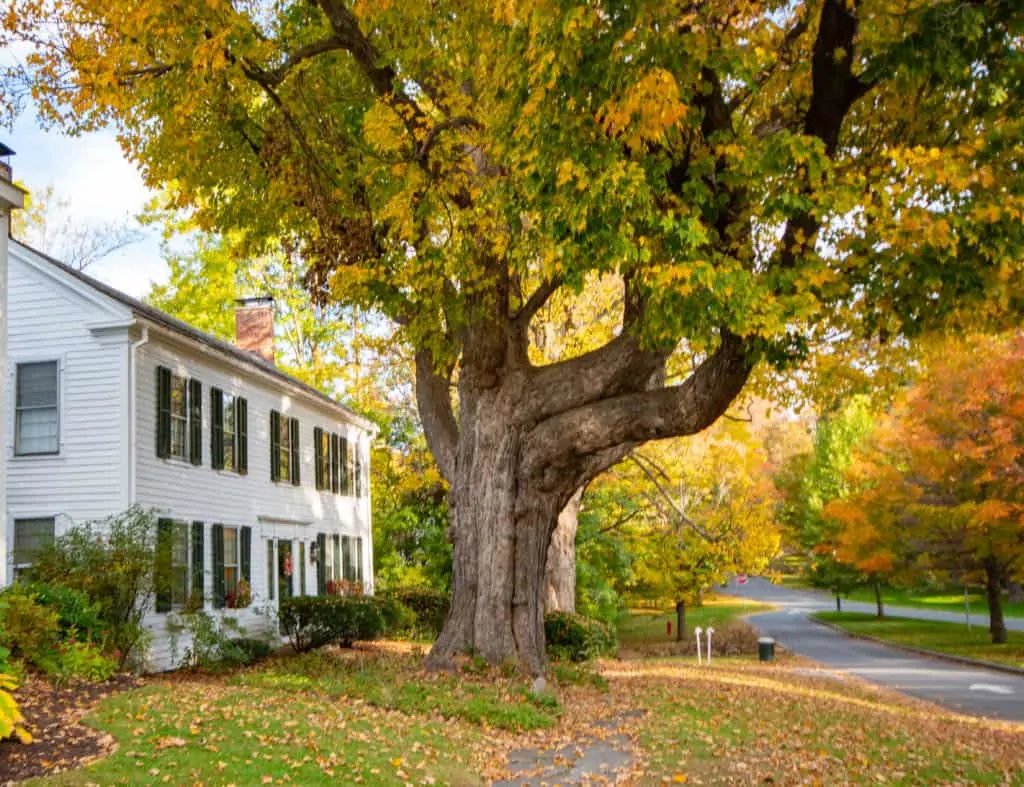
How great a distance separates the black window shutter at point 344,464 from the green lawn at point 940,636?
17.6 metres

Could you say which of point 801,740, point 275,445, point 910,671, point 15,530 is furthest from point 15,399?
point 910,671

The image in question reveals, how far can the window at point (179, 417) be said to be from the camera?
18.1 metres

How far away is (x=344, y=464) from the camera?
28953 millimetres

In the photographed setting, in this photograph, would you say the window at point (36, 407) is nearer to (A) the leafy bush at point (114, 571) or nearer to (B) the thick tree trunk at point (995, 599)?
(A) the leafy bush at point (114, 571)

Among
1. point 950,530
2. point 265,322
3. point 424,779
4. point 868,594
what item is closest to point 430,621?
point 265,322

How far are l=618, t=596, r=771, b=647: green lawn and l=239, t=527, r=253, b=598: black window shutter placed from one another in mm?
15788

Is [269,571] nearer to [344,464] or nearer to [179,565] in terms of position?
[179,565]

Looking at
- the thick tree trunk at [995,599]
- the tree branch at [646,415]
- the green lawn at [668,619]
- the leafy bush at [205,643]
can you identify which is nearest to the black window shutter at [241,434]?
the leafy bush at [205,643]

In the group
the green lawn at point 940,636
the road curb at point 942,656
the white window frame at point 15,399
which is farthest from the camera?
the green lawn at point 940,636

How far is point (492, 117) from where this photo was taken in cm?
1103

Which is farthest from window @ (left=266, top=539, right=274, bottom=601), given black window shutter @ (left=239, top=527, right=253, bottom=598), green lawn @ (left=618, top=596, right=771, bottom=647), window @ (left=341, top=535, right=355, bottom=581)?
green lawn @ (left=618, top=596, right=771, bottom=647)

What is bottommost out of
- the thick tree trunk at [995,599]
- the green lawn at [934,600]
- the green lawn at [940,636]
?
the green lawn at [934,600]

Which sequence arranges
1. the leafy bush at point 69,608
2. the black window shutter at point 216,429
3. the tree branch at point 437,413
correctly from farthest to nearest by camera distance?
the black window shutter at point 216,429 → the tree branch at point 437,413 → the leafy bush at point 69,608

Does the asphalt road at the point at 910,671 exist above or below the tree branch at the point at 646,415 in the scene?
below
